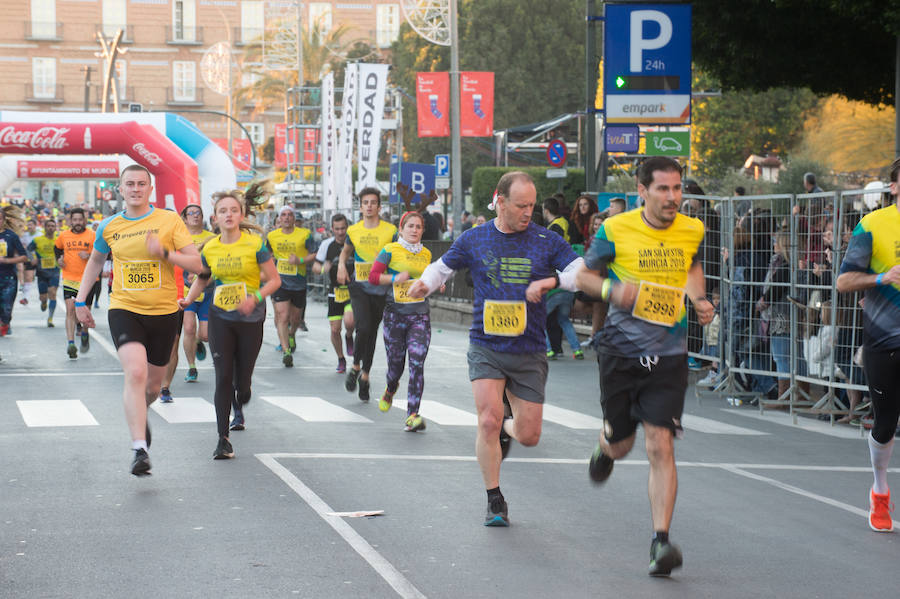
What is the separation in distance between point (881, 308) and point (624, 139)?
1228 cm

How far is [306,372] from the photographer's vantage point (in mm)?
16719

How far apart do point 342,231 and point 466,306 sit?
31.3ft

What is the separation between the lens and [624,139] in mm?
19531

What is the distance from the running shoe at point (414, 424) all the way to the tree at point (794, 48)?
900 centimetres

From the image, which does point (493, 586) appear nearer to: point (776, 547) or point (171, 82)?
point (776, 547)

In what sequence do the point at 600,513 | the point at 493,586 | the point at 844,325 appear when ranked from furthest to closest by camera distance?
1. the point at 844,325
2. the point at 600,513
3. the point at 493,586

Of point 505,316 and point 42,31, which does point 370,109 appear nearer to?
point 505,316

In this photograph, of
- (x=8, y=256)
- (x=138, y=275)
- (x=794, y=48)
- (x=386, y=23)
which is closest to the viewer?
(x=138, y=275)

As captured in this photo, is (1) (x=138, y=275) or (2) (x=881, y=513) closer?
(2) (x=881, y=513)

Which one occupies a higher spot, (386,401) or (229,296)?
(229,296)

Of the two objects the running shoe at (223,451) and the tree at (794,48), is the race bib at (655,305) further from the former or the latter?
the tree at (794,48)

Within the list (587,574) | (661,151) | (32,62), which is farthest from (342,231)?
(32,62)

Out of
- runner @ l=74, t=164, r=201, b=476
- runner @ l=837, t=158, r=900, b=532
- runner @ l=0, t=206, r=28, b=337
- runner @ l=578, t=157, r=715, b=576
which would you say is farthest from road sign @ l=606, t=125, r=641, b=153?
runner @ l=578, t=157, r=715, b=576

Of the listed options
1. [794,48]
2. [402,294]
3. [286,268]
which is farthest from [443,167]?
[402,294]
